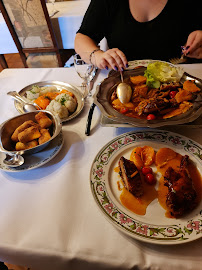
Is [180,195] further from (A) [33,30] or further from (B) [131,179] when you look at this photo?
(A) [33,30]

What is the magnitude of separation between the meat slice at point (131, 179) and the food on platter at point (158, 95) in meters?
0.32

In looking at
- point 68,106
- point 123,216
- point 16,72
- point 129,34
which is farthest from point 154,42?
point 123,216

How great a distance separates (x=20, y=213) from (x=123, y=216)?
0.38 m

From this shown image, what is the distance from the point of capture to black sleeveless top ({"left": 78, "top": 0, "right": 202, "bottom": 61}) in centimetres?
151

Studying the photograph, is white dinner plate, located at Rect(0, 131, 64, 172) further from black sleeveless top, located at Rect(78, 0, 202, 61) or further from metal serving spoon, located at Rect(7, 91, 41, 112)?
black sleeveless top, located at Rect(78, 0, 202, 61)

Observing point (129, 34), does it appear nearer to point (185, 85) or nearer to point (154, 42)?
point (154, 42)

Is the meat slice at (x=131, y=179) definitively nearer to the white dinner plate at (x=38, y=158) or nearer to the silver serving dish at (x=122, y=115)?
the silver serving dish at (x=122, y=115)

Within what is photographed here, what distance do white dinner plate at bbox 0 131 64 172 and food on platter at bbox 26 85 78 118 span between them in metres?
0.19

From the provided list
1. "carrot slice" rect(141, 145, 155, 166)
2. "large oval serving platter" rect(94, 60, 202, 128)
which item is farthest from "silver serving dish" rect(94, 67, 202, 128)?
"carrot slice" rect(141, 145, 155, 166)

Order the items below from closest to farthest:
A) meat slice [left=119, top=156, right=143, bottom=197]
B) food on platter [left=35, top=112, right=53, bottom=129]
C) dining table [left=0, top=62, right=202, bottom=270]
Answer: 1. dining table [left=0, top=62, right=202, bottom=270]
2. meat slice [left=119, top=156, right=143, bottom=197]
3. food on platter [left=35, top=112, right=53, bottom=129]

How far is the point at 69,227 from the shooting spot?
66 centimetres

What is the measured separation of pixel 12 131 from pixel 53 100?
0.30 metres

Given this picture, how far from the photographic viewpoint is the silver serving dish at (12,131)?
0.80m

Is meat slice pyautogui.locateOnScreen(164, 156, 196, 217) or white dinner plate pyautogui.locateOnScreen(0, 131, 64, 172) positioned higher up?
meat slice pyautogui.locateOnScreen(164, 156, 196, 217)
